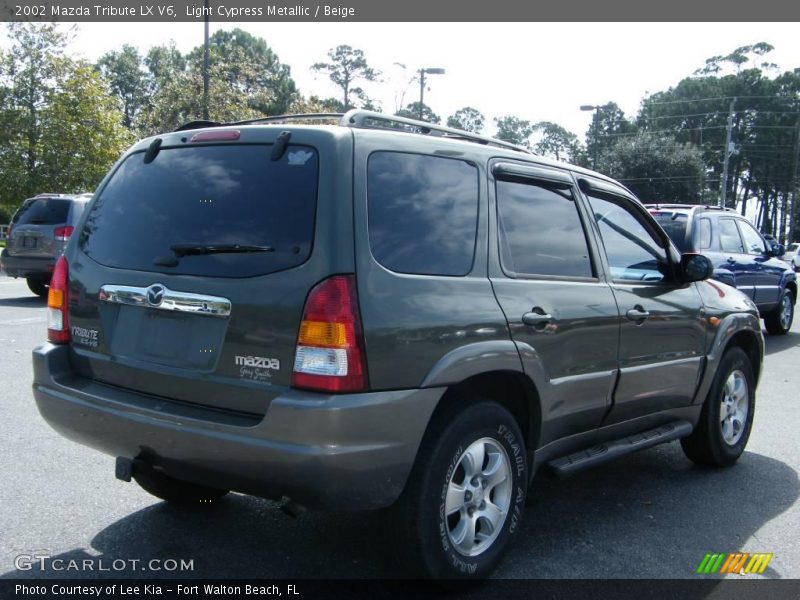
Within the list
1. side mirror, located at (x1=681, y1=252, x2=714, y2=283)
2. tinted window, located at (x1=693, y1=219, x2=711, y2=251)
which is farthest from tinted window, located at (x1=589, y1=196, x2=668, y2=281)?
tinted window, located at (x1=693, y1=219, x2=711, y2=251)

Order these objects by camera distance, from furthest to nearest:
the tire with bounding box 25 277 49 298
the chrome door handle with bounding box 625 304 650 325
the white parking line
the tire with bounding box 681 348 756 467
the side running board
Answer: the tire with bounding box 25 277 49 298 → the white parking line → the tire with bounding box 681 348 756 467 → the chrome door handle with bounding box 625 304 650 325 → the side running board

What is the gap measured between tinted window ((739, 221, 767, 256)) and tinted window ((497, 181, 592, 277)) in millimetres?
8205

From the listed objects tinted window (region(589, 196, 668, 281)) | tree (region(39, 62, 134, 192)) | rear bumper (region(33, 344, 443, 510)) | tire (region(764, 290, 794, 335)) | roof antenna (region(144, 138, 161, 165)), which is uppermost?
tree (region(39, 62, 134, 192))

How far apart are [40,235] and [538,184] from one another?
1182 cm

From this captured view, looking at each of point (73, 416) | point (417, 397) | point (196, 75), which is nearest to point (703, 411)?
point (417, 397)

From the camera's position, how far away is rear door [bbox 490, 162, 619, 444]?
358cm

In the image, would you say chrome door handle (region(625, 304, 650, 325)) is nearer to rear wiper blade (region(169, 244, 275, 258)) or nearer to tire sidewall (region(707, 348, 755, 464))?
tire sidewall (region(707, 348, 755, 464))

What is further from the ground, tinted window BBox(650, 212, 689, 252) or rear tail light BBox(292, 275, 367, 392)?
tinted window BBox(650, 212, 689, 252)

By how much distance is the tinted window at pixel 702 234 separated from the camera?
406 inches

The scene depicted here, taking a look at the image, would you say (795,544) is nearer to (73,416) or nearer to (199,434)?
(199,434)

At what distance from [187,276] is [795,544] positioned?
10.7ft

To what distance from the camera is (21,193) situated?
28.3m

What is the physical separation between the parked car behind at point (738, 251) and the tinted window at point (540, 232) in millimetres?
6445

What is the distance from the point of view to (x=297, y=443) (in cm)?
281
